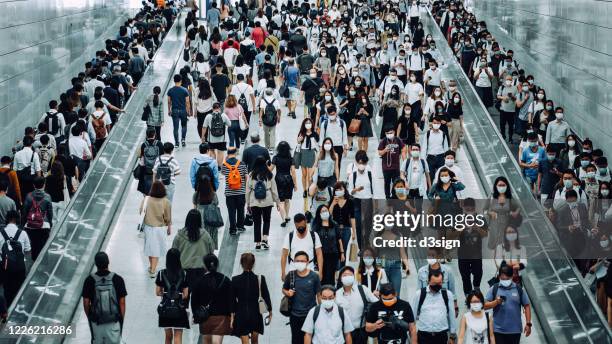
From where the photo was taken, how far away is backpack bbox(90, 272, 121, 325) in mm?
11758

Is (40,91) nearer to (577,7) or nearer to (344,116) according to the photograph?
(344,116)

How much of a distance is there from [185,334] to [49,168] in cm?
523

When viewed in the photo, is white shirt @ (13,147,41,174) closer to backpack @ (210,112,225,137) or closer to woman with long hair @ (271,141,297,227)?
backpack @ (210,112,225,137)

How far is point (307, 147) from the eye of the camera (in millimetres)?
18156

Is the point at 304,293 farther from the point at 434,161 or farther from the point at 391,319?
the point at 434,161

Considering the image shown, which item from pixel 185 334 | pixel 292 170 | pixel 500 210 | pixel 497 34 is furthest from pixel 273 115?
pixel 497 34

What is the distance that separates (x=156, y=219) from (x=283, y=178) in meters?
2.50

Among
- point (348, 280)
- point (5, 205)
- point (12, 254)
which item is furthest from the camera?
point (5, 205)

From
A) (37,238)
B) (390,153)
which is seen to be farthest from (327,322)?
(390,153)

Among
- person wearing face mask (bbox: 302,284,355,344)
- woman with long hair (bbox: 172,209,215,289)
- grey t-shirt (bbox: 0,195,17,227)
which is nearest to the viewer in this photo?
person wearing face mask (bbox: 302,284,355,344)

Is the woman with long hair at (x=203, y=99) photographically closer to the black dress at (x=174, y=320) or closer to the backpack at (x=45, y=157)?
the backpack at (x=45, y=157)

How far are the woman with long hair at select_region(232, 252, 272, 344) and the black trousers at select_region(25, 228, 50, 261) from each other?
406 centimetres

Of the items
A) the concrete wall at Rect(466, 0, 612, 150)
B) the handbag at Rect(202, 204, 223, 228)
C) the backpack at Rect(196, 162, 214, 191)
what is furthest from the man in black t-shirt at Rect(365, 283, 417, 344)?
the concrete wall at Rect(466, 0, 612, 150)

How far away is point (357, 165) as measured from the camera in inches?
632
